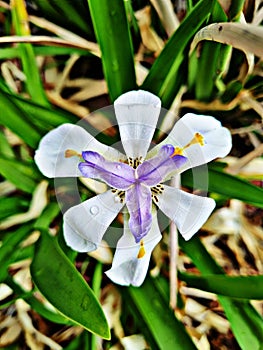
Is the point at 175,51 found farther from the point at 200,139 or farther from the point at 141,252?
the point at 141,252

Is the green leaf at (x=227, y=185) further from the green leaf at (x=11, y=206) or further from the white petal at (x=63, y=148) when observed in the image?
the green leaf at (x=11, y=206)

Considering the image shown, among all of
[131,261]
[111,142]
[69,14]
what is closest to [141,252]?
[131,261]

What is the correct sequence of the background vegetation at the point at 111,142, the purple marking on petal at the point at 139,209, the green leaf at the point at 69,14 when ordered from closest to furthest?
the purple marking on petal at the point at 139,209 < the background vegetation at the point at 111,142 < the green leaf at the point at 69,14

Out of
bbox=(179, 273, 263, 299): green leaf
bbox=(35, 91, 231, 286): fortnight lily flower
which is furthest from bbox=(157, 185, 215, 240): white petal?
bbox=(179, 273, 263, 299): green leaf

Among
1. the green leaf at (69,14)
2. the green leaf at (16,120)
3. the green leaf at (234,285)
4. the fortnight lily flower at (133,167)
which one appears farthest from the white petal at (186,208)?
the green leaf at (69,14)

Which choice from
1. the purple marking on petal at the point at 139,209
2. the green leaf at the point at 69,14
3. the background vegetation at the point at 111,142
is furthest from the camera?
the green leaf at the point at 69,14

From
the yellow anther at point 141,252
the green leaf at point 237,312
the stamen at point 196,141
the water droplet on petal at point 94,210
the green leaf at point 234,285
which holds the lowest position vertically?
the green leaf at point 237,312

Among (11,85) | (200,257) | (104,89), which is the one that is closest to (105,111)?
(104,89)

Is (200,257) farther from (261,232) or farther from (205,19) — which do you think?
(205,19)
